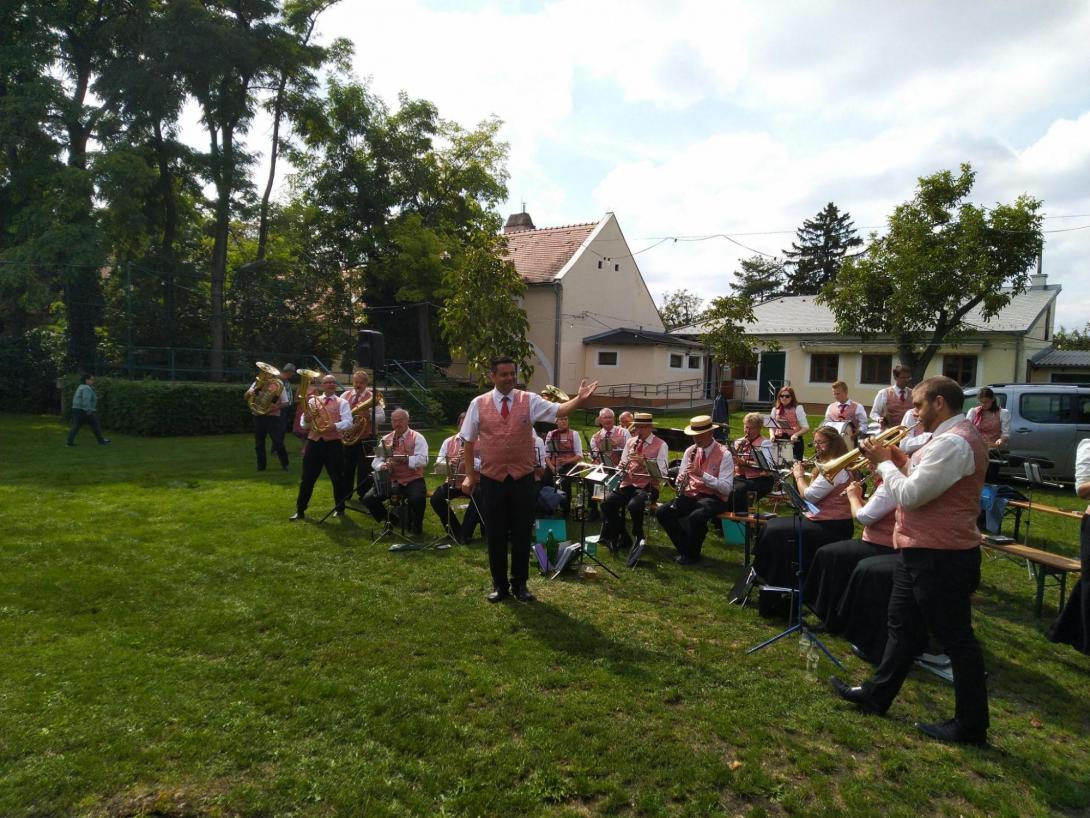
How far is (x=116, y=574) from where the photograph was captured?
231 inches

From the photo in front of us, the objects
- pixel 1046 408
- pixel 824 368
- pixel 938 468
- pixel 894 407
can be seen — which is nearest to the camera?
pixel 938 468

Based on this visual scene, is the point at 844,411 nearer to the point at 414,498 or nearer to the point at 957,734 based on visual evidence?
the point at 414,498

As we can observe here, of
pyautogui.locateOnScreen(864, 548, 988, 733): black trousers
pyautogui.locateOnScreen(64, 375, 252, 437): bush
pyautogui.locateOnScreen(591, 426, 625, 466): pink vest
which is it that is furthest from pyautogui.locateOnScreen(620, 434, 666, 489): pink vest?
pyautogui.locateOnScreen(64, 375, 252, 437): bush

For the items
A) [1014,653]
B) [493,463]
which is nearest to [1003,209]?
[1014,653]

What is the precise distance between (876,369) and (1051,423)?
16679mm

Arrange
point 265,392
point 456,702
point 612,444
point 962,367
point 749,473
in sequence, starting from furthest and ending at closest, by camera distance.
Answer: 1. point 962,367
2. point 265,392
3. point 612,444
4. point 749,473
5. point 456,702

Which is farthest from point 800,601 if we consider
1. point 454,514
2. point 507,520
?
point 454,514

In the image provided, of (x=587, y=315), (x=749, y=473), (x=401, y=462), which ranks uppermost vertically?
(x=587, y=315)

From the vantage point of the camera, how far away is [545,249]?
96.0ft

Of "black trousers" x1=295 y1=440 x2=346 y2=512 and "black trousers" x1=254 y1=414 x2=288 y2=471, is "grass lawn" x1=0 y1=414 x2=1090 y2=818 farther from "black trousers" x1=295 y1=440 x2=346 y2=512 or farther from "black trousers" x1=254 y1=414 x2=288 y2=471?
"black trousers" x1=254 y1=414 x2=288 y2=471

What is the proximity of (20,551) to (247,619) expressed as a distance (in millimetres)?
3222

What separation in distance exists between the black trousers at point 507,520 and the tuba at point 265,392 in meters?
7.06

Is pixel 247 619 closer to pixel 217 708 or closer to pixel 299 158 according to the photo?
pixel 217 708

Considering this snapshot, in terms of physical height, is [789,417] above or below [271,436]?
above
